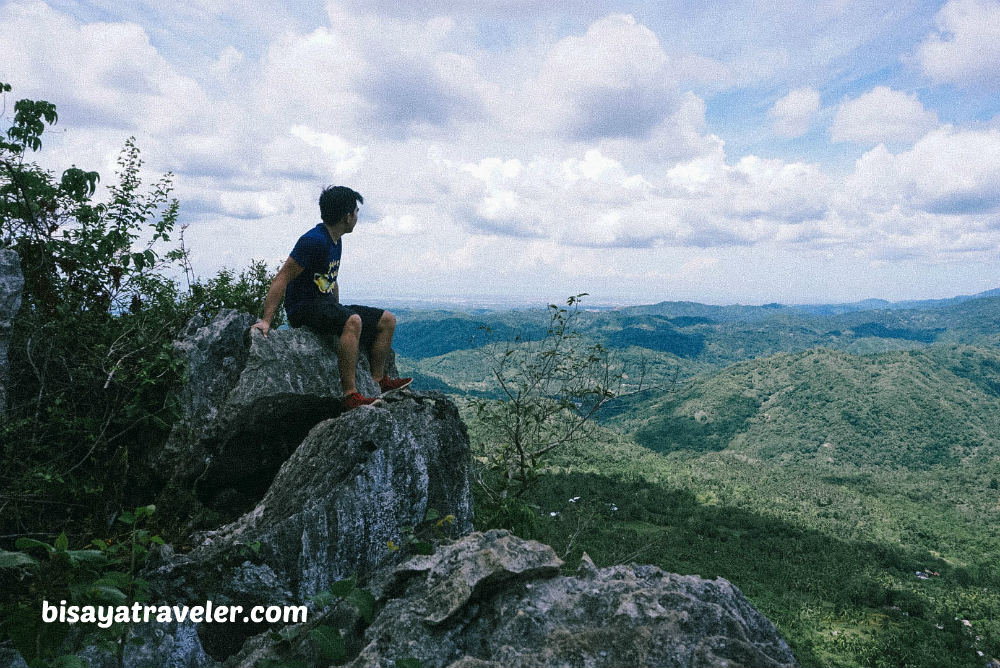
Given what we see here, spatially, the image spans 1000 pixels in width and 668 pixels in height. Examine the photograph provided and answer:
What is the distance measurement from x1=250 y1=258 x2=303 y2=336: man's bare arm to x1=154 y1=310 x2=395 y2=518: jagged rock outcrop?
0.17 metres

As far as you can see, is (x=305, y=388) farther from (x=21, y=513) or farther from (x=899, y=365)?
(x=899, y=365)

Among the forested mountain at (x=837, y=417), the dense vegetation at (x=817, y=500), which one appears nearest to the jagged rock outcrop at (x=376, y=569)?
the dense vegetation at (x=817, y=500)

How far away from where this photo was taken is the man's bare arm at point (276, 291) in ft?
22.7

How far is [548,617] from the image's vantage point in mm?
4203

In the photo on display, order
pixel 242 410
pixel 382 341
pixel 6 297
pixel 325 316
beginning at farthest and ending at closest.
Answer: pixel 382 341 → pixel 325 316 → pixel 242 410 → pixel 6 297

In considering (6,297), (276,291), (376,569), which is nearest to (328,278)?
(276,291)

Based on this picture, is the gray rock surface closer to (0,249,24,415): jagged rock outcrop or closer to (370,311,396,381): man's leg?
(370,311,396,381): man's leg

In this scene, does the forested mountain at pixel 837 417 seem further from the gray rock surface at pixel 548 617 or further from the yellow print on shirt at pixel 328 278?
the gray rock surface at pixel 548 617

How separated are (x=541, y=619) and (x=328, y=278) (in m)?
5.54

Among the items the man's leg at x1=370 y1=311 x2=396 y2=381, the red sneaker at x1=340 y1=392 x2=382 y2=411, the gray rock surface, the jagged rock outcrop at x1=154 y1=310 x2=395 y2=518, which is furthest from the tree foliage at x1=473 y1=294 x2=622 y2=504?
the gray rock surface

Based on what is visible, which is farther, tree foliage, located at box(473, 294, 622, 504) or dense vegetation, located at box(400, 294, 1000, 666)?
dense vegetation, located at box(400, 294, 1000, 666)

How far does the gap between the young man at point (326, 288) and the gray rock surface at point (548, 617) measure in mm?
2936

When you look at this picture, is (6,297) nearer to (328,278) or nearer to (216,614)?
(328,278)

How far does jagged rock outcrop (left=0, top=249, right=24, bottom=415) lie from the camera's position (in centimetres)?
615
